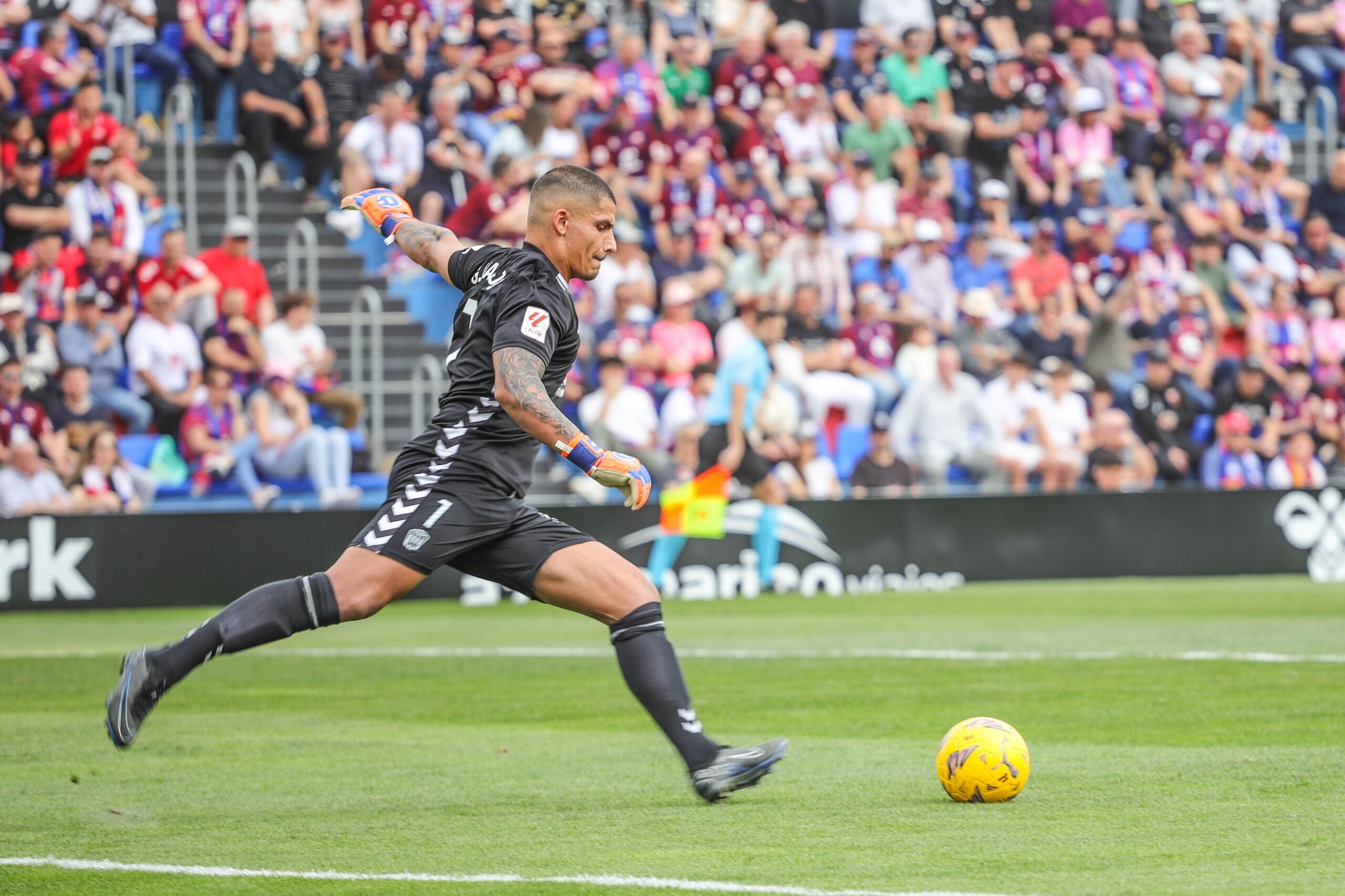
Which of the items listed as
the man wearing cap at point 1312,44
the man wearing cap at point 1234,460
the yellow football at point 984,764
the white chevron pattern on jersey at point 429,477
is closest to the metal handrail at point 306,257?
the man wearing cap at point 1234,460

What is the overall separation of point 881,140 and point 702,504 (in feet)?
25.4

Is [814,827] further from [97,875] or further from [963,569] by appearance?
[963,569]

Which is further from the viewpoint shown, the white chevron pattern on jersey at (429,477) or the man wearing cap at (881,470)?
the man wearing cap at (881,470)

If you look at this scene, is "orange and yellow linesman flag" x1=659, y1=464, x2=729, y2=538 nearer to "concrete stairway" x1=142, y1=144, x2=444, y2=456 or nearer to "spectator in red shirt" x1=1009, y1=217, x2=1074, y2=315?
"concrete stairway" x1=142, y1=144, x2=444, y2=456

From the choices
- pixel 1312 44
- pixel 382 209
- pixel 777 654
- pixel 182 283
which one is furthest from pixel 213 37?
pixel 1312 44

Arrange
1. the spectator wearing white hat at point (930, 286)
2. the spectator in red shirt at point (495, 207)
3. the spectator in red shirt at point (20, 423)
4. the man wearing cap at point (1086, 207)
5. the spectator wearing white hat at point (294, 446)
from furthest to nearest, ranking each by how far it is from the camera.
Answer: the man wearing cap at point (1086, 207) → the spectator wearing white hat at point (930, 286) → the spectator in red shirt at point (495, 207) → the spectator wearing white hat at point (294, 446) → the spectator in red shirt at point (20, 423)

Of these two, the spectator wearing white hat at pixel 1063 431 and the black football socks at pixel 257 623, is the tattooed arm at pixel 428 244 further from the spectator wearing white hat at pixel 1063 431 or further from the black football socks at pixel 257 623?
the spectator wearing white hat at pixel 1063 431

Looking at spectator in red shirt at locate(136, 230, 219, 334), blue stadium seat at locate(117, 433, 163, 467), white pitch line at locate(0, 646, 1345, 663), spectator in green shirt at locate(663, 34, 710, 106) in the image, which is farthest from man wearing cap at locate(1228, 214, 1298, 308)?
blue stadium seat at locate(117, 433, 163, 467)

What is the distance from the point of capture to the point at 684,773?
304 inches

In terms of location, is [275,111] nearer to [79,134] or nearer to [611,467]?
[79,134]

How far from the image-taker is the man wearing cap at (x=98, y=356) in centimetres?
1772

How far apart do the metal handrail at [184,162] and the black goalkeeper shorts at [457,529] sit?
1389 cm

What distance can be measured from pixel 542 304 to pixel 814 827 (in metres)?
2.05

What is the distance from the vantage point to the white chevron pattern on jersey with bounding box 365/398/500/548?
260 inches
